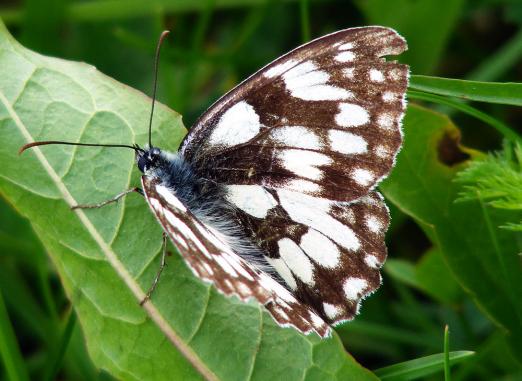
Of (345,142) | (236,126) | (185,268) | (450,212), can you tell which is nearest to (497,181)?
(450,212)

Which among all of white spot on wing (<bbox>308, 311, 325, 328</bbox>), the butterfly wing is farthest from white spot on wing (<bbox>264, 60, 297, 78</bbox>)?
white spot on wing (<bbox>308, 311, 325, 328</bbox>)

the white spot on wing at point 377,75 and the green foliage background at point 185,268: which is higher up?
the white spot on wing at point 377,75

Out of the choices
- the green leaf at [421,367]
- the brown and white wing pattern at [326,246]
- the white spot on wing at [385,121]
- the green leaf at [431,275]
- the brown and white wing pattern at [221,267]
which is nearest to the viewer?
the brown and white wing pattern at [221,267]

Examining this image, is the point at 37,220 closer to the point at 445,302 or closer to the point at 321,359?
the point at 321,359

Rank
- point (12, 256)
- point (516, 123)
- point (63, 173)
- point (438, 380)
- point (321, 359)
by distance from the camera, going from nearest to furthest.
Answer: point (321, 359) < point (63, 173) < point (438, 380) < point (12, 256) < point (516, 123)

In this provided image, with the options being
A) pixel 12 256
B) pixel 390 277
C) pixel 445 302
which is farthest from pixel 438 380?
pixel 12 256

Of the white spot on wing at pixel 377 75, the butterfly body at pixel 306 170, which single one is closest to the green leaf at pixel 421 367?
the butterfly body at pixel 306 170

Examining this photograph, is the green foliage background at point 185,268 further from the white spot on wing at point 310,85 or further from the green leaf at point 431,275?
the white spot on wing at point 310,85
